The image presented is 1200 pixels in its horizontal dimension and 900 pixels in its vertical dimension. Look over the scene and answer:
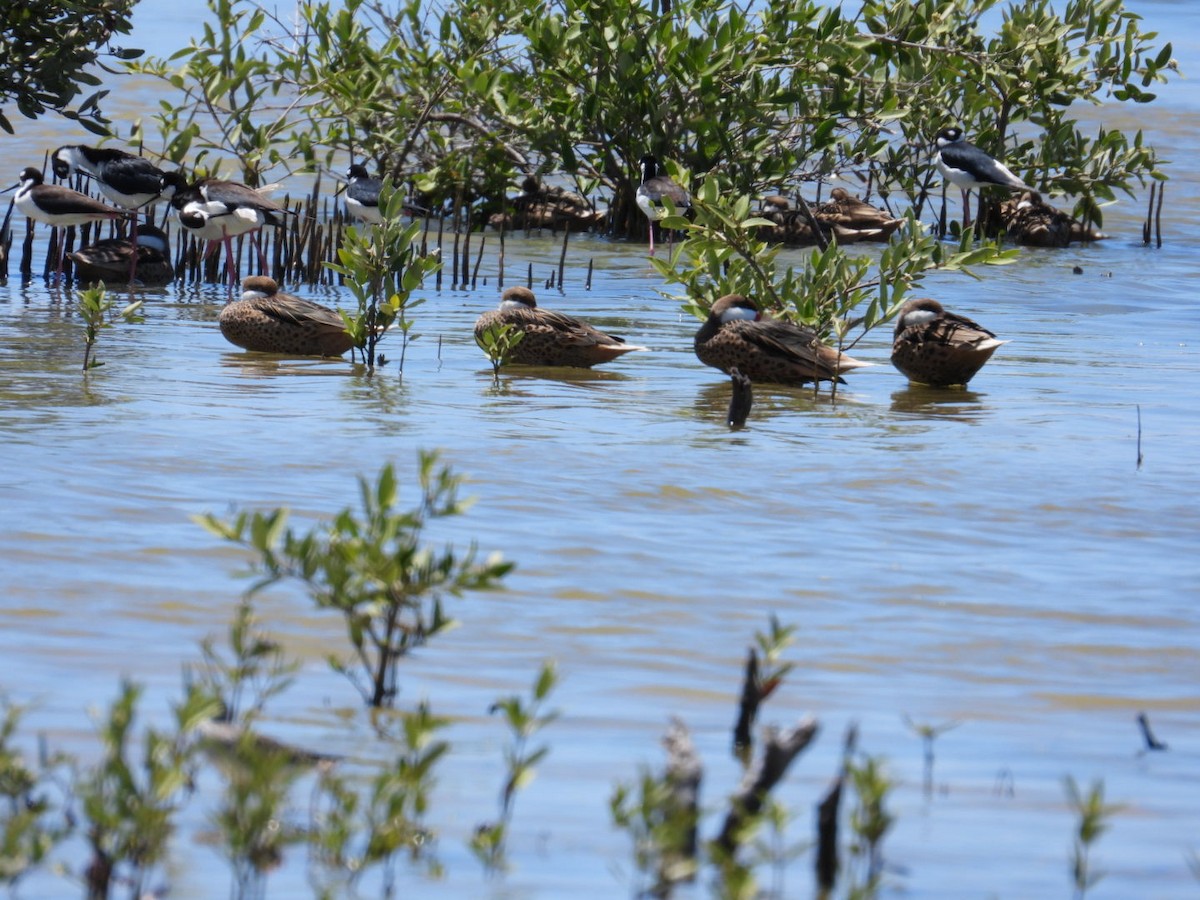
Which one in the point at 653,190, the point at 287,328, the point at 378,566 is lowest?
the point at 287,328

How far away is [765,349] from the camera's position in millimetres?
9273

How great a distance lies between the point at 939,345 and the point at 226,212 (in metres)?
7.27

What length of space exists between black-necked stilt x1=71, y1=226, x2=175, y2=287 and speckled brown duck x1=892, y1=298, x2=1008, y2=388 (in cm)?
710

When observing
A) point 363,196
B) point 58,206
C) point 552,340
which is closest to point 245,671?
point 552,340

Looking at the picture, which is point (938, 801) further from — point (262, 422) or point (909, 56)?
point (909, 56)

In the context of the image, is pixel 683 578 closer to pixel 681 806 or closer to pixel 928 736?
pixel 928 736

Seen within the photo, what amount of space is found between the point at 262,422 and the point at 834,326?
A: 11.3 ft

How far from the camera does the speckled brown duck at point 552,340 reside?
994 cm

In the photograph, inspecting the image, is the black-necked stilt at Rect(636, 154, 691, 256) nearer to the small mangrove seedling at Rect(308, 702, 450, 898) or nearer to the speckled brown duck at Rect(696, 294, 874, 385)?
the speckled brown duck at Rect(696, 294, 874, 385)

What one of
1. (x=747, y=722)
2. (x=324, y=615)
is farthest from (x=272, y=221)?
(x=747, y=722)

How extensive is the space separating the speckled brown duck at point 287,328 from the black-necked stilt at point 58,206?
443cm

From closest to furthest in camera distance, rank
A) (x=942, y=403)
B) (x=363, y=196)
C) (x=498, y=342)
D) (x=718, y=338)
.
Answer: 1. (x=942, y=403)
2. (x=498, y=342)
3. (x=718, y=338)
4. (x=363, y=196)

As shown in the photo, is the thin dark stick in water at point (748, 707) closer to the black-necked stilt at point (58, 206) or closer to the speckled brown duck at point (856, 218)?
the black-necked stilt at point (58, 206)

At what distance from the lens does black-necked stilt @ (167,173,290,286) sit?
14.3m
